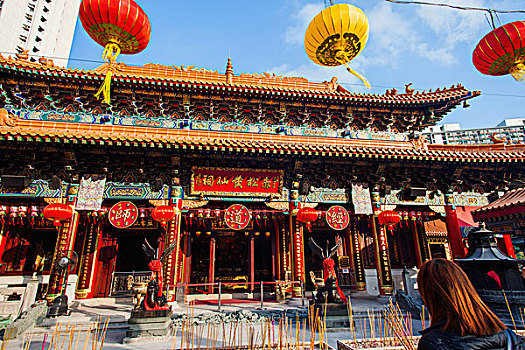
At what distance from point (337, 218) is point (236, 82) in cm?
692

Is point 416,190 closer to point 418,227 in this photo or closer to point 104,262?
point 418,227

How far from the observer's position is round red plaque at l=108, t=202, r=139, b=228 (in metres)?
7.53

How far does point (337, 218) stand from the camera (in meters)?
8.59

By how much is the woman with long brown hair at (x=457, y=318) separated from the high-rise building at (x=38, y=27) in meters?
39.5

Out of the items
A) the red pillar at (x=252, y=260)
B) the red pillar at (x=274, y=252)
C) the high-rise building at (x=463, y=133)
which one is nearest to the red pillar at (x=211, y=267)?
the red pillar at (x=252, y=260)

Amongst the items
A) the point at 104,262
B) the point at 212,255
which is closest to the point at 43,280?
the point at 104,262

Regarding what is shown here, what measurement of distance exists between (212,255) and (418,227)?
27.1 feet

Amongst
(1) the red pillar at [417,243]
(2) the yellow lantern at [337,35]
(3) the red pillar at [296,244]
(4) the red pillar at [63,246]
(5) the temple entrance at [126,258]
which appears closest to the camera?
(2) the yellow lantern at [337,35]

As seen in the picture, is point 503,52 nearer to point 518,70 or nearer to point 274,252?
point 518,70

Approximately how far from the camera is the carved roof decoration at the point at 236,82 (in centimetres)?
927

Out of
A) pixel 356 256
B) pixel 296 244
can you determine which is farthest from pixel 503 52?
pixel 356 256

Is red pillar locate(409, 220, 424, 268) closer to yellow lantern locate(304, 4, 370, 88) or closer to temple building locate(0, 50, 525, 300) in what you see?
temple building locate(0, 50, 525, 300)

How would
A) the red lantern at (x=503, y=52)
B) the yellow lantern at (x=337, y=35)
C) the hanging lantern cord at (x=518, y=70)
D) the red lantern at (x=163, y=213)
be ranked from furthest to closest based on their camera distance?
1. the red lantern at (x=163, y=213)
2. the hanging lantern cord at (x=518, y=70)
3. the red lantern at (x=503, y=52)
4. the yellow lantern at (x=337, y=35)

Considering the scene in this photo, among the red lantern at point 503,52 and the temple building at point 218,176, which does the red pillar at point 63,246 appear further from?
the red lantern at point 503,52
